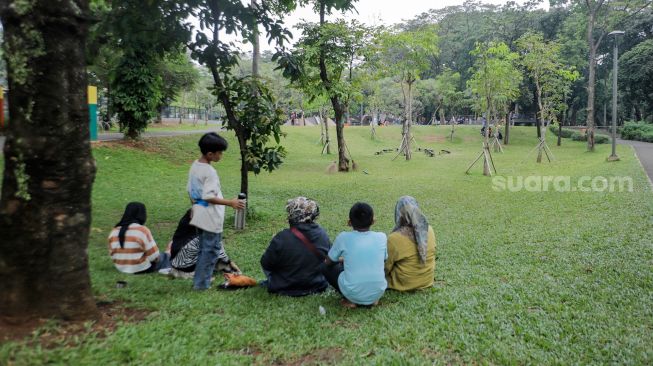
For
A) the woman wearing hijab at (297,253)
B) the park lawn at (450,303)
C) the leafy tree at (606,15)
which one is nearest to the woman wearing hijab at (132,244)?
the park lawn at (450,303)

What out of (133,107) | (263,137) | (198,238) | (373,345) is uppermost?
(133,107)

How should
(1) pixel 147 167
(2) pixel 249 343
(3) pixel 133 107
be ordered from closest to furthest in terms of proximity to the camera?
(2) pixel 249 343, (1) pixel 147 167, (3) pixel 133 107

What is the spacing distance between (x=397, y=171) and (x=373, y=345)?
15553mm

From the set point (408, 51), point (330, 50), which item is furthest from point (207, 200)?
point (408, 51)

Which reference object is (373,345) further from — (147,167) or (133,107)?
(133,107)

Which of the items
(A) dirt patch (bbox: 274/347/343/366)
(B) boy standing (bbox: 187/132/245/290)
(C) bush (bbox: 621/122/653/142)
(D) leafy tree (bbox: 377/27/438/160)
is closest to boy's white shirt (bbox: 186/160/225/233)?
(B) boy standing (bbox: 187/132/245/290)

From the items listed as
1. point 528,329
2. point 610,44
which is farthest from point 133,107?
point 610,44

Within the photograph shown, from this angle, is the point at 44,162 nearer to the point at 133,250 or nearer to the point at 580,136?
the point at 133,250

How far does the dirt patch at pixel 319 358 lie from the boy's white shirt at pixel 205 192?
172 cm

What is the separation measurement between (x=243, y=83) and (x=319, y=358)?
229 inches

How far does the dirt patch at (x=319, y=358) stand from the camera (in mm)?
3371

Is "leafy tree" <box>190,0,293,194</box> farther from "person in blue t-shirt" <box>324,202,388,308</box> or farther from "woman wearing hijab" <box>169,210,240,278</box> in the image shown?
"person in blue t-shirt" <box>324,202,388,308</box>

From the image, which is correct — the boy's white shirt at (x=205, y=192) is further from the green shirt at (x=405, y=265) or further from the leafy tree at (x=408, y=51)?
the leafy tree at (x=408, y=51)

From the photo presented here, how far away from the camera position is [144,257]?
5.51 meters
